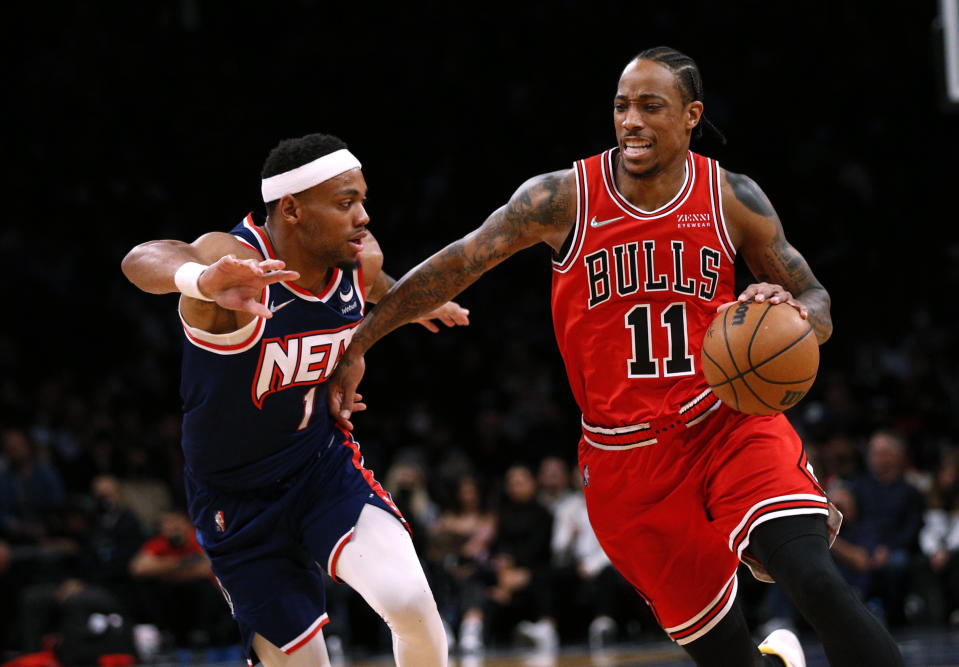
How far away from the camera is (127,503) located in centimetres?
1159

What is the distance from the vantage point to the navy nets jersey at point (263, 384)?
430 centimetres

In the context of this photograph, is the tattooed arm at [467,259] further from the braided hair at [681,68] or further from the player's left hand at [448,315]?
the braided hair at [681,68]

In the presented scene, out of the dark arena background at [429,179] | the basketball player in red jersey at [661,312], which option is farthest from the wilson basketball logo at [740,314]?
the dark arena background at [429,179]

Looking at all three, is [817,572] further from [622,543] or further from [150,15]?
[150,15]

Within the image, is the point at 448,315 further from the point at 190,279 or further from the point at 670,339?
the point at 190,279

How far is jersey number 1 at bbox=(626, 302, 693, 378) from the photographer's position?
4289 millimetres

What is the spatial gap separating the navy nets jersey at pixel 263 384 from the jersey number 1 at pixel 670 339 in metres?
1.08

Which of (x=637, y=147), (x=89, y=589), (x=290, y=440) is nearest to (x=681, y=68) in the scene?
(x=637, y=147)

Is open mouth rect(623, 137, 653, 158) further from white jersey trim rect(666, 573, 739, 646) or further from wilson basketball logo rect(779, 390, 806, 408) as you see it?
white jersey trim rect(666, 573, 739, 646)

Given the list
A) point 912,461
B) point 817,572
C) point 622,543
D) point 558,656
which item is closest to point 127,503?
point 558,656

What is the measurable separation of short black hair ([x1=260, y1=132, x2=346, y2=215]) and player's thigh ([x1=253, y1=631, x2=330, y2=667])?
1.61m

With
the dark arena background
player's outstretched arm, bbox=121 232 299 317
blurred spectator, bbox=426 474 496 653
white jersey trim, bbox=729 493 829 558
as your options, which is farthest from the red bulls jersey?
the dark arena background

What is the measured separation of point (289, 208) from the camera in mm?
4461

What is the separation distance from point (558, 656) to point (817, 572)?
6.00m
